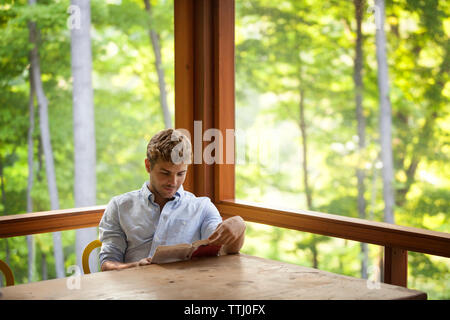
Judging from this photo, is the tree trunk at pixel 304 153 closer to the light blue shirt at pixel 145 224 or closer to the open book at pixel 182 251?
the light blue shirt at pixel 145 224

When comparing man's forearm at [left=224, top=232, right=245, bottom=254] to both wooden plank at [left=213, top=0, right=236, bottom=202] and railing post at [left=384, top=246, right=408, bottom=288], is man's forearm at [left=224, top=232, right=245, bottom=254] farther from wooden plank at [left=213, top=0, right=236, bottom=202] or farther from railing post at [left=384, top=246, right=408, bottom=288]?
wooden plank at [left=213, top=0, right=236, bottom=202]

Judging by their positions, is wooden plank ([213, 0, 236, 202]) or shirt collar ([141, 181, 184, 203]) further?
wooden plank ([213, 0, 236, 202])

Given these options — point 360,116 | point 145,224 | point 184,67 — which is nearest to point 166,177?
→ point 145,224

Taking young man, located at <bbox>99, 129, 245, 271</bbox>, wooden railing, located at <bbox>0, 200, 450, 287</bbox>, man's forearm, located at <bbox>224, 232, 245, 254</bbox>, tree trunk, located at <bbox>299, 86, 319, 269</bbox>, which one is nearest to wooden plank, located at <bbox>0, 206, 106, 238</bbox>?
wooden railing, located at <bbox>0, 200, 450, 287</bbox>

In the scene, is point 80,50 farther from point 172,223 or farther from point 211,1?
point 172,223

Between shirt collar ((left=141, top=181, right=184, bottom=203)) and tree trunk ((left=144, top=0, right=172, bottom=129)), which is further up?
tree trunk ((left=144, top=0, right=172, bottom=129))

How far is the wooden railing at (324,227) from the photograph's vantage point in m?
2.40

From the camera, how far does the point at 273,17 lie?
24.8 feet

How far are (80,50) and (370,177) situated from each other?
3889mm

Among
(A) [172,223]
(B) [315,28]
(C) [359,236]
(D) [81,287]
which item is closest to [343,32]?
(B) [315,28]

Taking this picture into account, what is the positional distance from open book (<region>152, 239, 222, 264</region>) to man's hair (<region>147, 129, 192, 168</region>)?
36 centimetres

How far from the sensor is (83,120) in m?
6.62

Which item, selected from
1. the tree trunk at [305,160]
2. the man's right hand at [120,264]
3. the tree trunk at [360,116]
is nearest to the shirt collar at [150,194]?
the man's right hand at [120,264]

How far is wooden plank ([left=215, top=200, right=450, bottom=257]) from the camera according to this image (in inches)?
92.5
